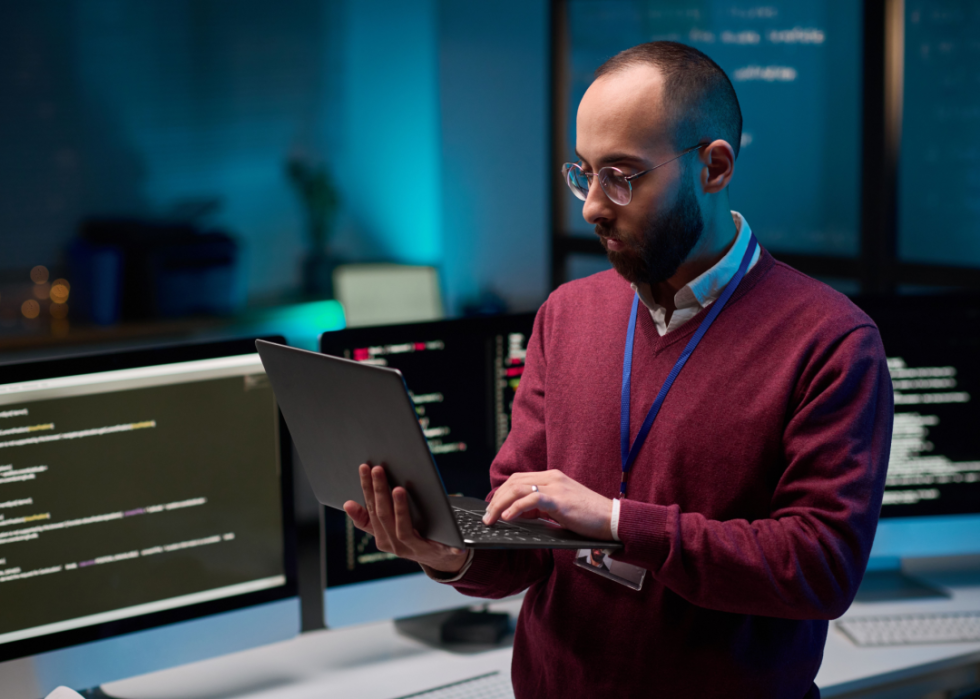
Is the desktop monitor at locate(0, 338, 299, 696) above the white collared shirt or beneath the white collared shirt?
beneath

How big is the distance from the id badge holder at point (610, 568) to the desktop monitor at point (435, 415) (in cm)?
44

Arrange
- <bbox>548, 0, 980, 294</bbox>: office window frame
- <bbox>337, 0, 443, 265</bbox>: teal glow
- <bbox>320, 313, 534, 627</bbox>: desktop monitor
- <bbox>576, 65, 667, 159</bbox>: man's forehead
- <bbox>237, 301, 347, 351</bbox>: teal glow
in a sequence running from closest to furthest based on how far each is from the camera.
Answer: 1. <bbox>576, 65, 667, 159</bbox>: man's forehead
2. <bbox>320, 313, 534, 627</bbox>: desktop monitor
3. <bbox>548, 0, 980, 294</bbox>: office window frame
4. <bbox>237, 301, 347, 351</bbox>: teal glow
5. <bbox>337, 0, 443, 265</bbox>: teal glow

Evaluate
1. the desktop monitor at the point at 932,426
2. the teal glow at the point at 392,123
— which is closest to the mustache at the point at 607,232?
the desktop monitor at the point at 932,426

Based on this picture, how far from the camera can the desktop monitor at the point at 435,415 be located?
144 centimetres

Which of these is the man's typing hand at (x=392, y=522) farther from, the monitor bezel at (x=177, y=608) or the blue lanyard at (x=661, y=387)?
the monitor bezel at (x=177, y=608)

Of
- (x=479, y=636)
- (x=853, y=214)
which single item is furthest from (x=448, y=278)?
(x=479, y=636)

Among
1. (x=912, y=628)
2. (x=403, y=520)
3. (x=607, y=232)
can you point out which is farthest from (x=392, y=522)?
(x=912, y=628)

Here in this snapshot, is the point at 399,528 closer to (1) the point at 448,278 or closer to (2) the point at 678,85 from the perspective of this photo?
(2) the point at 678,85

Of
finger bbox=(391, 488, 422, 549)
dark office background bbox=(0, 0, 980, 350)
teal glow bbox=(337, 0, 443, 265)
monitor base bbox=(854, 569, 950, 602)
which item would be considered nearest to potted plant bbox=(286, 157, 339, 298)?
dark office background bbox=(0, 0, 980, 350)

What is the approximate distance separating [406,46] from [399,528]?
4237 mm

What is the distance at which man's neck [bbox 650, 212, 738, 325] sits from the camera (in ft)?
3.58

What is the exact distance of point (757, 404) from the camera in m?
1.00

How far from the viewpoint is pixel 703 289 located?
1.09m

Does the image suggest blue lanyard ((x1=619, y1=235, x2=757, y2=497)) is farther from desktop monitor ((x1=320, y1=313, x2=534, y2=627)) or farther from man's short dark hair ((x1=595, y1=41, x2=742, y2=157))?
desktop monitor ((x1=320, y1=313, x2=534, y2=627))
